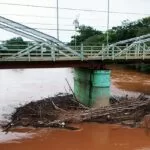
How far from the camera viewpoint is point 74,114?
90.1ft

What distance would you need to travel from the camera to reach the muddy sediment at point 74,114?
26156 mm

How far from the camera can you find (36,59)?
92.8 feet

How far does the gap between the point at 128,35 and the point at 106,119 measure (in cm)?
4915

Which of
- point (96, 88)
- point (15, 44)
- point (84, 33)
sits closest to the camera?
point (96, 88)

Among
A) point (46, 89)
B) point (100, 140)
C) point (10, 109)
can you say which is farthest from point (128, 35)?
point (100, 140)

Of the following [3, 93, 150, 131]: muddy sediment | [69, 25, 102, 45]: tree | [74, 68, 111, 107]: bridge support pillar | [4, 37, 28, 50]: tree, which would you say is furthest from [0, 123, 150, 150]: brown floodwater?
[69, 25, 102, 45]: tree

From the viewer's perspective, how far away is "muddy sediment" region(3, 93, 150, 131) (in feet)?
85.8

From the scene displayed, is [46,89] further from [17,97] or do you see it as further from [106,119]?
[106,119]

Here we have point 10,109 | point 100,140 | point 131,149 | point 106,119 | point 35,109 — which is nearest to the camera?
point 131,149

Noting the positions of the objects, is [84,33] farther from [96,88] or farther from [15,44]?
[96,88]

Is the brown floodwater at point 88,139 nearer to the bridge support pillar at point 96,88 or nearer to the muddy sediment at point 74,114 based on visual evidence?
the muddy sediment at point 74,114

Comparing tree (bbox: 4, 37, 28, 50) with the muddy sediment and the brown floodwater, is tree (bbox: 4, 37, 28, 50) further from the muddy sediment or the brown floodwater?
the brown floodwater

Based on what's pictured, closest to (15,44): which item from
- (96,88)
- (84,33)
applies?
(96,88)

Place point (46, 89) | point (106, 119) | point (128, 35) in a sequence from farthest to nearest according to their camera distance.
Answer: point (128, 35) < point (46, 89) < point (106, 119)
